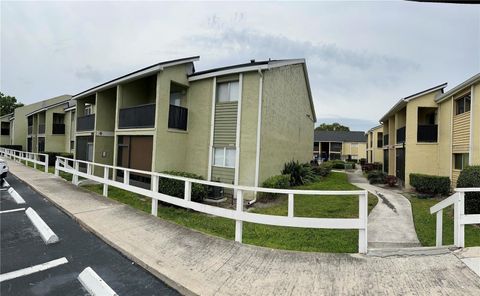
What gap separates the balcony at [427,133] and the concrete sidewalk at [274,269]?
14.8m

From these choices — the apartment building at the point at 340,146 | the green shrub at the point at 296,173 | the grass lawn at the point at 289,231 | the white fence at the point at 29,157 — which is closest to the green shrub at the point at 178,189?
the grass lawn at the point at 289,231

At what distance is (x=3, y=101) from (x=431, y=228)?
81.8 m

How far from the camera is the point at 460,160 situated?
46.8ft

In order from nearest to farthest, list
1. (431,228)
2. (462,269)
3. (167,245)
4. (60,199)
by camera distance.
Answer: (462,269) < (167,245) < (431,228) < (60,199)

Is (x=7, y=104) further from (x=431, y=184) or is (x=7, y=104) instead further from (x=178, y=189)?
(x=431, y=184)

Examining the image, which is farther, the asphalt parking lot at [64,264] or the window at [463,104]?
the window at [463,104]

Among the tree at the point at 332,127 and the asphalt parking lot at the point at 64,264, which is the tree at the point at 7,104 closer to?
the asphalt parking lot at the point at 64,264

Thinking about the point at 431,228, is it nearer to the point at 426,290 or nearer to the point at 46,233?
the point at 426,290

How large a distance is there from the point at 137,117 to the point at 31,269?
10731 millimetres

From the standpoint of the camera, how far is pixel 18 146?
131ft

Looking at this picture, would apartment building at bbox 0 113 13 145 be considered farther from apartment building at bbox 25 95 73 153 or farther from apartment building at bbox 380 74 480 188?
apartment building at bbox 380 74 480 188

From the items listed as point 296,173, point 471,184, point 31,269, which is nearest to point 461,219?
point 471,184

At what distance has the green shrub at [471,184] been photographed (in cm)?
778

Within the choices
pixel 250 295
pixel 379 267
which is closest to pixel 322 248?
pixel 379 267
